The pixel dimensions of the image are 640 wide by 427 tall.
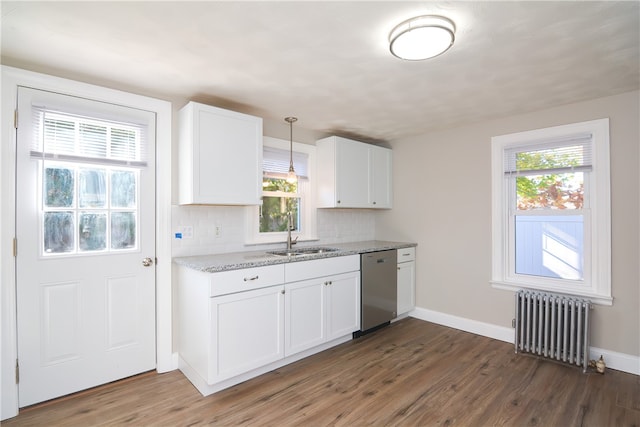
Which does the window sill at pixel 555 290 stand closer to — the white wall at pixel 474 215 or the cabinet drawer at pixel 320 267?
the white wall at pixel 474 215

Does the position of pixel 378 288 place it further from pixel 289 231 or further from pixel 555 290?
pixel 555 290

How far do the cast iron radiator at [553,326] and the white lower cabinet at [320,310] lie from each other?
158 cm

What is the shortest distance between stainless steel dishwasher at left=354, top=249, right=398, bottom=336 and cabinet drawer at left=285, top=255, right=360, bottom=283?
0.17 m

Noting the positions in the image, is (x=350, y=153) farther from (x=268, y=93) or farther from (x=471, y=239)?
(x=471, y=239)

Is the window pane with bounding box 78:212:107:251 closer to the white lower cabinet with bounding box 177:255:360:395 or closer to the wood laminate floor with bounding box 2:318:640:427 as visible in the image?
the white lower cabinet with bounding box 177:255:360:395

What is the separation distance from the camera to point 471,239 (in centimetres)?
364

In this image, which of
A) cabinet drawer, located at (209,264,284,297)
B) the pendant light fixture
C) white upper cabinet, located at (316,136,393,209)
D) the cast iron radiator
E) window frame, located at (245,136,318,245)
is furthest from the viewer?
white upper cabinet, located at (316,136,393,209)

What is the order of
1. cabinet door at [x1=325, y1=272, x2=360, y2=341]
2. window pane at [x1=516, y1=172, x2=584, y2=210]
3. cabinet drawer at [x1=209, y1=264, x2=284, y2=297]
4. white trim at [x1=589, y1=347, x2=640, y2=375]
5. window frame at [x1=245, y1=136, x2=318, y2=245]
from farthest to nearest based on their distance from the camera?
1. window frame at [x1=245, y1=136, x2=318, y2=245]
2. cabinet door at [x1=325, y1=272, x2=360, y2=341]
3. window pane at [x1=516, y1=172, x2=584, y2=210]
4. white trim at [x1=589, y1=347, x2=640, y2=375]
5. cabinet drawer at [x1=209, y1=264, x2=284, y2=297]

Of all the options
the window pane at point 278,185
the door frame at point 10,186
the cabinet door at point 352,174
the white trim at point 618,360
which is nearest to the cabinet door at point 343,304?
the cabinet door at point 352,174

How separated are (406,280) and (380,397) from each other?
72.8 inches

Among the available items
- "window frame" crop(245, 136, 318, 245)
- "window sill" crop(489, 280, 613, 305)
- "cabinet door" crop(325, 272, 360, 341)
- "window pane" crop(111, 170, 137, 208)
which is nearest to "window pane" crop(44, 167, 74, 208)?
"window pane" crop(111, 170, 137, 208)

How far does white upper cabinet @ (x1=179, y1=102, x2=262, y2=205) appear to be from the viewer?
8.50 ft

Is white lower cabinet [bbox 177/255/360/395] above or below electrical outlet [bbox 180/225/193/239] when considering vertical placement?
below

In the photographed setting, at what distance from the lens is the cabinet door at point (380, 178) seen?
4152 millimetres
